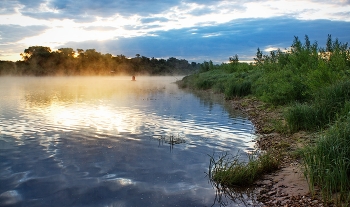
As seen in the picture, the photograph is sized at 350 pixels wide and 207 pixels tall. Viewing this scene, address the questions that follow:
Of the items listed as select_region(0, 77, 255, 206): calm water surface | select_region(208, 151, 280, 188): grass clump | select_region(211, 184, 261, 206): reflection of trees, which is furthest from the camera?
select_region(208, 151, 280, 188): grass clump

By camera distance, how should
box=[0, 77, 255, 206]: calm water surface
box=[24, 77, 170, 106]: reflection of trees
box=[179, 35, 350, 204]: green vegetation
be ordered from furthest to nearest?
box=[24, 77, 170, 106]: reflection of trees < box=[0, 77, 255, 206]: calm water surface < box=[179, 35, 350, 204]: green vegetation

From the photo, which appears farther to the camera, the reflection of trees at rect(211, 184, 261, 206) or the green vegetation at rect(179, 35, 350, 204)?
the reflection of trees at rect(211, 184, 261, 206)

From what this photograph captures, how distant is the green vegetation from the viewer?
6770 millimetres

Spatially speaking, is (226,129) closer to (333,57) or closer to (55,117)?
(333,57)

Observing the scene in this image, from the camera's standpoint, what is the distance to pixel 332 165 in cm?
670

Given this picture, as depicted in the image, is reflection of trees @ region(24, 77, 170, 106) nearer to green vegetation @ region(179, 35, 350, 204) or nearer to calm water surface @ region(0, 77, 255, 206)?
calm water surface @ region(0, 77, 255, 206)

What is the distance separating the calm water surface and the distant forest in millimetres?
81976

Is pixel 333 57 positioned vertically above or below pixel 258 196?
above

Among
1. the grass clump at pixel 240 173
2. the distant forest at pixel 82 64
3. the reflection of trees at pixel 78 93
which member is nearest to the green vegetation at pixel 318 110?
the grass clump at pixel 240 173

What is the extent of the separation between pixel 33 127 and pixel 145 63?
5262 inches

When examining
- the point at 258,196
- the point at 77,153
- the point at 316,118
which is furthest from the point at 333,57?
the point at 77,153

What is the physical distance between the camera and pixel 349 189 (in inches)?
253

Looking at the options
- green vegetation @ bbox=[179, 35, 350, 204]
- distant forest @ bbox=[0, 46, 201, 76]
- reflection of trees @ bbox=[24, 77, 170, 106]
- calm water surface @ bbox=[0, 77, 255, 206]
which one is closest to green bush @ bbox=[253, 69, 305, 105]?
green vegetation @ bbox=[179, 35, 350, 204]

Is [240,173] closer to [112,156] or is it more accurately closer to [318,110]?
[112,156]
